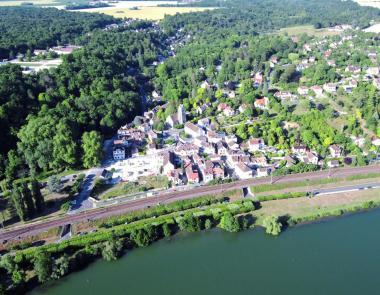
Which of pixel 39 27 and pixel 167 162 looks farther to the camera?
pixel 39 27

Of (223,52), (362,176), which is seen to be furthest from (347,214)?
(223,52)

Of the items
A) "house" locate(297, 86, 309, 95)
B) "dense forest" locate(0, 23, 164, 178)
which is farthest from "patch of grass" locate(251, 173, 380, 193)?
"house" locate(297, 86, 309, 95)

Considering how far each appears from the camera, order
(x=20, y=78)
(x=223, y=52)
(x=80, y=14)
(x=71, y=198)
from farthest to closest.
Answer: (x=80, y=14) < (x=223, y=52) < (x=20, y=78) < (x=71, y=198)

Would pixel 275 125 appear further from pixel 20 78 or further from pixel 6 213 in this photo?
pixel 20 78

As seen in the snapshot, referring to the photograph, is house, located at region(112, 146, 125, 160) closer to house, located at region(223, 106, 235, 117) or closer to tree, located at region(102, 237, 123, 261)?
tree, located at region(102, 237, 123, 261)

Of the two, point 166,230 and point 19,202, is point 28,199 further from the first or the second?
point 166,230

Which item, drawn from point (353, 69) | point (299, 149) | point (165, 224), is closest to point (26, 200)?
point (165, 224)

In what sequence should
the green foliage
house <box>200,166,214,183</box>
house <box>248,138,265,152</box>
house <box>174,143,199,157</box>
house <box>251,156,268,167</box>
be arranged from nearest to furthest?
the green foliage → house <box>200,166,214,183</box> → house <box>251,156,268,167</box> → house <box>174,143,199,157</box> → house <box>248,138,265,152</box>

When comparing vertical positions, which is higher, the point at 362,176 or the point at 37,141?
the point at 37,141
